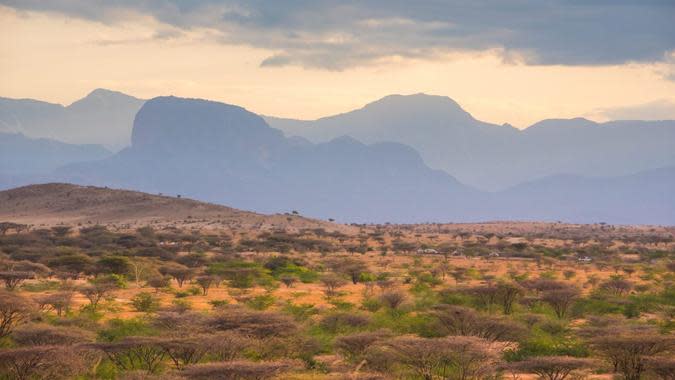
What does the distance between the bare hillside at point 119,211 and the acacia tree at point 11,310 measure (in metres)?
112

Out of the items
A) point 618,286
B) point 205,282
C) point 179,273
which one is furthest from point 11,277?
point 618,286

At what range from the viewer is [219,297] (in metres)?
56.6

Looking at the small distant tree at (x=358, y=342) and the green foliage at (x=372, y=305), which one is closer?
the small distant tree at (x=358, y=342)

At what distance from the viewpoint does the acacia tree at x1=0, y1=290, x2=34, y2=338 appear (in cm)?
3284

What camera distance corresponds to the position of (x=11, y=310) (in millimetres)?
32938

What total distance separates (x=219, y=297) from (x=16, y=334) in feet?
90.7

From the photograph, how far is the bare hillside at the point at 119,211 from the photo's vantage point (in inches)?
6112

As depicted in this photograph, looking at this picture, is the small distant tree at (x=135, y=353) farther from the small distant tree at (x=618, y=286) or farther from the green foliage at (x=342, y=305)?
the small distant tree at (x=618, y=286)

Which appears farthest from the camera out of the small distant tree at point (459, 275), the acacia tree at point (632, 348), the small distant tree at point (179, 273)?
the small distant tree at point (459, 275)

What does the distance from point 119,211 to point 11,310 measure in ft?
448

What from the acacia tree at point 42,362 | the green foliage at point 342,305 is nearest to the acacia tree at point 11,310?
the acacia tree at point 42,362

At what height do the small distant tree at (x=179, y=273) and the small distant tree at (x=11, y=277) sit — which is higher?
the small distant tree at (x=11, y=277)

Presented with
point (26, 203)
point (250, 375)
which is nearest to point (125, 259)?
point (250, 375)

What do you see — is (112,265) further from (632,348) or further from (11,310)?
(632,348)
